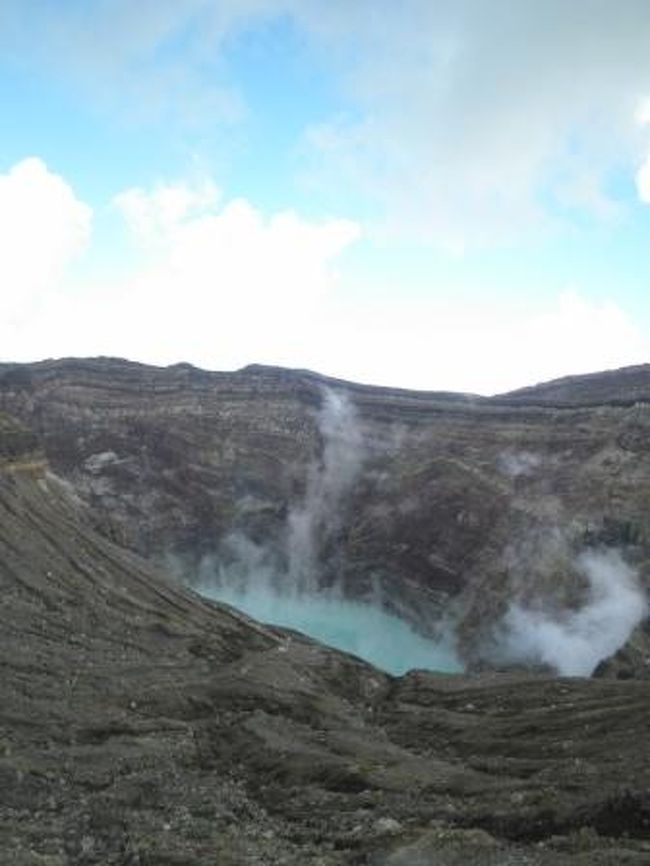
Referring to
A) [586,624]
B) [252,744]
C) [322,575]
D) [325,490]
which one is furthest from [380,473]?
[252,744]

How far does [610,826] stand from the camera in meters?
29.1

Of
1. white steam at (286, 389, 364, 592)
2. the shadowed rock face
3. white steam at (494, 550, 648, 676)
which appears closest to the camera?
white steam at (494, 550, 648, 676)

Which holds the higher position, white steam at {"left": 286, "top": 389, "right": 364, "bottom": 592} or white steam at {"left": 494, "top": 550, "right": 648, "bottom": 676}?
white steam at {"left": 286, "top": 389, "right": 364, "bottom": 592}

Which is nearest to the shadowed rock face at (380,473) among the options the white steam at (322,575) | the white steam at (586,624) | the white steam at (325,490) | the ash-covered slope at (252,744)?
the white steam at (325,490)

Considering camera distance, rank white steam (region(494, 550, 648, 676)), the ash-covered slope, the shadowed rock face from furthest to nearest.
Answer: the shadowed rock face < white steam (region(494, 550, 648, 676)) < the ash-covered slope

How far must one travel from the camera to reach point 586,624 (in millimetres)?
83000

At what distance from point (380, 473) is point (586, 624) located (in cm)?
3832

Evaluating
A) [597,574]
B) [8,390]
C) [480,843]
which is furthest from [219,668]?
[8,390]

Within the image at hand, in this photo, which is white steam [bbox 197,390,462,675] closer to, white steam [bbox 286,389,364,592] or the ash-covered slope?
white steam [bbox 286,389,364,592]

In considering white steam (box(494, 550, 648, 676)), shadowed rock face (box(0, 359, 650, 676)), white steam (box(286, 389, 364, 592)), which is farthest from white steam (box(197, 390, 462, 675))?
white steam (box(494, 550, 648, 676))

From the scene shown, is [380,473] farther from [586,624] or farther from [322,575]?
[586,624]

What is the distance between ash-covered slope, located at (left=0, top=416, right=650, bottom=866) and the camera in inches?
1169

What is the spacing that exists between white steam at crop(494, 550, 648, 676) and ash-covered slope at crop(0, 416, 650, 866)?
58.9 ft

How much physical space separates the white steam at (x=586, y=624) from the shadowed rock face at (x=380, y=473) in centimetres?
115
